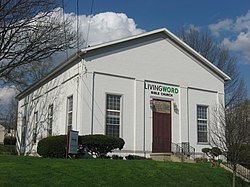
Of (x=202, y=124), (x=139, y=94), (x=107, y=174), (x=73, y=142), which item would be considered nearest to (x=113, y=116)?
(x=139, y=94)

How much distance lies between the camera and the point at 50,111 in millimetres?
28969

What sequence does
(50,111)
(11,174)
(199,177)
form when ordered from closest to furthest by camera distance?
(11,174), (199,177), (50,111)

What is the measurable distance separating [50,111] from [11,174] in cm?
1576

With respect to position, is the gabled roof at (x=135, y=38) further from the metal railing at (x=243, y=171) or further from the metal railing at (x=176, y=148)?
the metal railing at (x=243, y=171)

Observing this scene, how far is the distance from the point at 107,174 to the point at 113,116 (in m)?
8.46

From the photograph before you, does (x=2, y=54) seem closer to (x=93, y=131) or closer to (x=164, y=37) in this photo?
Result: (x=93, y=131)

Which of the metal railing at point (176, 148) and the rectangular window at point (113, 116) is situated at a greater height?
the rectangular window at point (113, 116)

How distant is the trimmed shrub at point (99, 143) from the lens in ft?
66.3

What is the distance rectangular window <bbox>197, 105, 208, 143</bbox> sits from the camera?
27.0m

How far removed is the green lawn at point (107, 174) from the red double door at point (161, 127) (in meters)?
5.68

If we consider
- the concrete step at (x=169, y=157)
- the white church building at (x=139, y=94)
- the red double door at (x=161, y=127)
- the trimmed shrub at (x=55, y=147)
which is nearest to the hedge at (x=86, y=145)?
the trimmed shrub at (x=55, y=147)

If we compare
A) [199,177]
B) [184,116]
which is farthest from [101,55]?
[199,177]

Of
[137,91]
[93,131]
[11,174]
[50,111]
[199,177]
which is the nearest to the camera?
[11,174]

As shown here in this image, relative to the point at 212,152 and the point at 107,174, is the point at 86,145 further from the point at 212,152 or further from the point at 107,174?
the point at 212,152
